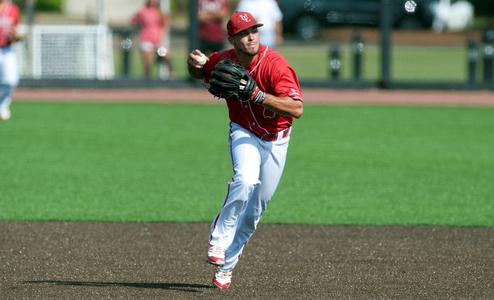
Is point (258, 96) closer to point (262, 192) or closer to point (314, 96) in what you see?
point (262, 192)

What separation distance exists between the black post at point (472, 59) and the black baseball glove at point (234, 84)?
16772 mm

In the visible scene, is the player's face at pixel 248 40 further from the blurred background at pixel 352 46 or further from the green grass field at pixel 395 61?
the green grass field at pixel 395 61

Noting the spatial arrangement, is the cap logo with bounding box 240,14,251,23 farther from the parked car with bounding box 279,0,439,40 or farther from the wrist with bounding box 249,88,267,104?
the parked car with bounding box 279,0,439,40

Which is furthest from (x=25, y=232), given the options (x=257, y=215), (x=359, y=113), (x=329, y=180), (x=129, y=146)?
(x=359, y=113)

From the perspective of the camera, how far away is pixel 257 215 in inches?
297

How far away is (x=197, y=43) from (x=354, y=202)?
12768mm

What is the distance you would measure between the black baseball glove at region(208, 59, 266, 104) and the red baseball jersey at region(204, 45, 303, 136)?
24cm

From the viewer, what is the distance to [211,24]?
23.4 metres

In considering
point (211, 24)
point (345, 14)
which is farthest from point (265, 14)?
point (345, 14)

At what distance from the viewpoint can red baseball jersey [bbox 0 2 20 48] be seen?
1703 centimetres

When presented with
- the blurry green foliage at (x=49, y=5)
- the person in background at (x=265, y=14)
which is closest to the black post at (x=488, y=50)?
the person in background at (x=265, y=14)

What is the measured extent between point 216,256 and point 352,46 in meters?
16.8

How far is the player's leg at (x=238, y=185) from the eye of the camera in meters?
7.21

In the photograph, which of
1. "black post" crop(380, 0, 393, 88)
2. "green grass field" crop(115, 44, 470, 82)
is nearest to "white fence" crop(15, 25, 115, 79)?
"green grass field" crop(115, 44, 470, 82)
